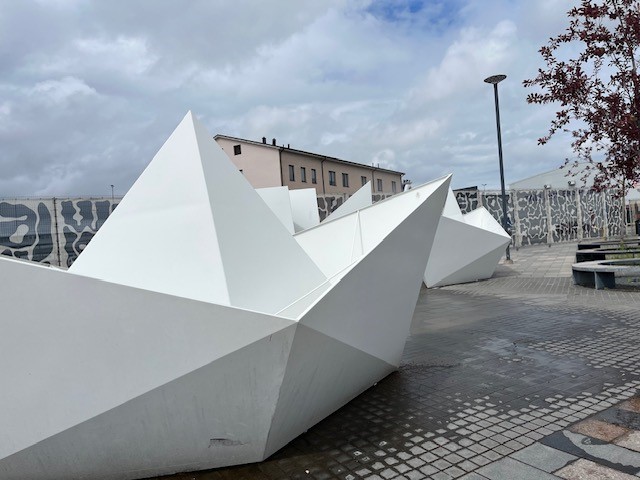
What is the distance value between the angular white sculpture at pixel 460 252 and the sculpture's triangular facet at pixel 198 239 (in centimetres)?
962

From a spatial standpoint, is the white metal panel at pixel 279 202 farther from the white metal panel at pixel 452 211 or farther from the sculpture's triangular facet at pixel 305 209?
the white metal panel at pixel 452 211

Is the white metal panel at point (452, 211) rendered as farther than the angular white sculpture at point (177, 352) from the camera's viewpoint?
Yes

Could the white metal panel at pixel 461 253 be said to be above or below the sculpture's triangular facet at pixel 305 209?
below

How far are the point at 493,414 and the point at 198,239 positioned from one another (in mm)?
3528

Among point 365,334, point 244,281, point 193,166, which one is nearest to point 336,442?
point 365,334

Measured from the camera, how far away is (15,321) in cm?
316

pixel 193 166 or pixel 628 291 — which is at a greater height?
pixel 193 166

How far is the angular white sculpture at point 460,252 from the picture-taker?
14227 mm

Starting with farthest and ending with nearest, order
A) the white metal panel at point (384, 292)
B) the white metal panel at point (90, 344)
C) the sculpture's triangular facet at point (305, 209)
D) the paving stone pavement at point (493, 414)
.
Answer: the sculpture's triangular facet at point (305, 209), the white metal panel at point (384, 292), the paving stone pavement at point (493, 414), the white metal panel at point (90, 344)

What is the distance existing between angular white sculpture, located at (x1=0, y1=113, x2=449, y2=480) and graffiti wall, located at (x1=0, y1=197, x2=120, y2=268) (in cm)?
1182

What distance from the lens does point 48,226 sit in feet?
49.8

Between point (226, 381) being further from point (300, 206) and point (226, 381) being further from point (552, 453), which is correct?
point (300, 206)

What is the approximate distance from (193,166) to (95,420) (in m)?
2.83

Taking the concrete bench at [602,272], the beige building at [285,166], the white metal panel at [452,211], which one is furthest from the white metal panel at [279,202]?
the beige building at [285,166]
